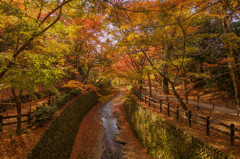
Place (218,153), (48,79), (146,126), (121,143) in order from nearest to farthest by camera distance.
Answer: (218,153)
(48,79)
(146,126)
(121,143)

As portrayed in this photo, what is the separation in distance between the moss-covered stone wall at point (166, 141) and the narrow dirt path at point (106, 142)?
0.91 meters

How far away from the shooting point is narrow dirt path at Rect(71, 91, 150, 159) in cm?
848

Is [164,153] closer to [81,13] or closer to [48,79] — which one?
[48,79]

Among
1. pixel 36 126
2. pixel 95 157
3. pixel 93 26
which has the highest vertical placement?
pixel 93 26

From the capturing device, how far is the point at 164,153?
22.0 feet

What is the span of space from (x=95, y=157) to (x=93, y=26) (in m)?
12.3

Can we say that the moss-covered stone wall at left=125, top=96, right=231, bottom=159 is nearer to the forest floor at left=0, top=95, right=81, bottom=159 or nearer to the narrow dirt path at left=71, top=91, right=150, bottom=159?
the narrow dirt path at left=71, top=91, right=150, bottom=159

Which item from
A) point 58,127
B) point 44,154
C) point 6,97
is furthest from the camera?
point 6,97

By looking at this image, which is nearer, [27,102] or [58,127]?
[58,127]

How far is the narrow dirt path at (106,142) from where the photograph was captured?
8477 mm

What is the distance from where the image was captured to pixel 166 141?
6.70 meters

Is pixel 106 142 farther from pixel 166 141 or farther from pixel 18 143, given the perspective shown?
Result: pixel 18 143

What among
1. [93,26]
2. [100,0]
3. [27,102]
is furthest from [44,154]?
[93,26]

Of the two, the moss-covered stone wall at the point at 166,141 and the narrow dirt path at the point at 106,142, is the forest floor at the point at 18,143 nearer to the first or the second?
the narrow dirt path at the point at 106,142
